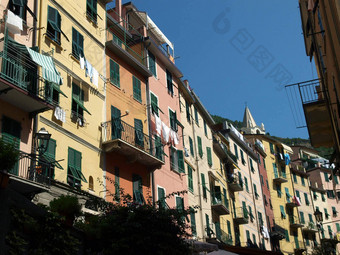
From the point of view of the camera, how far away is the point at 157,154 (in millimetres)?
25531

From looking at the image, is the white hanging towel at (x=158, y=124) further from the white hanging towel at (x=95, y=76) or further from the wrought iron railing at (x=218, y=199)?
the wrought iron railing at (x=218, y=199)

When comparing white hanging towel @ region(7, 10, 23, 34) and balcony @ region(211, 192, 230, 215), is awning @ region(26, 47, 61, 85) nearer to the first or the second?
white hanging towel @ region(7, 10, 23, 34)

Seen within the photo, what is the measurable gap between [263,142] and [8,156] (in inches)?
1902

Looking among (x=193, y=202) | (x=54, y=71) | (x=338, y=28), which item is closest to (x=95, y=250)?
(x=54, y=71)

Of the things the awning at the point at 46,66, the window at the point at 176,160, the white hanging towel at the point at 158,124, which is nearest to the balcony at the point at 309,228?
the window at the point at 176,160

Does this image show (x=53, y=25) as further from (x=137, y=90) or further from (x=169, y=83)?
(x=169, y=83)

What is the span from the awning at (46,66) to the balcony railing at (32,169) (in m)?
2.84

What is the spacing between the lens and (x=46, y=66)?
696 inches

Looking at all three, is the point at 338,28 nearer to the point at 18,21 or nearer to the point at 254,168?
the point at 18,21

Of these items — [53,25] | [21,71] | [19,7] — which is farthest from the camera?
[53,25]

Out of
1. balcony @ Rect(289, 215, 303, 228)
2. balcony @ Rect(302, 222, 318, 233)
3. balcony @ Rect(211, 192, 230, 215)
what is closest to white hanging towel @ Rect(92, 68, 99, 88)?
balcony @ Rect(211, 192, 230, 215)

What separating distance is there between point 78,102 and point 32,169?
5.64 m

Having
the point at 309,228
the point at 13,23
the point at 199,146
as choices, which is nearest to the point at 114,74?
the point at 13,23

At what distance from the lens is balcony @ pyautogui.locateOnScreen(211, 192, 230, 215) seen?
3353 centimetres
